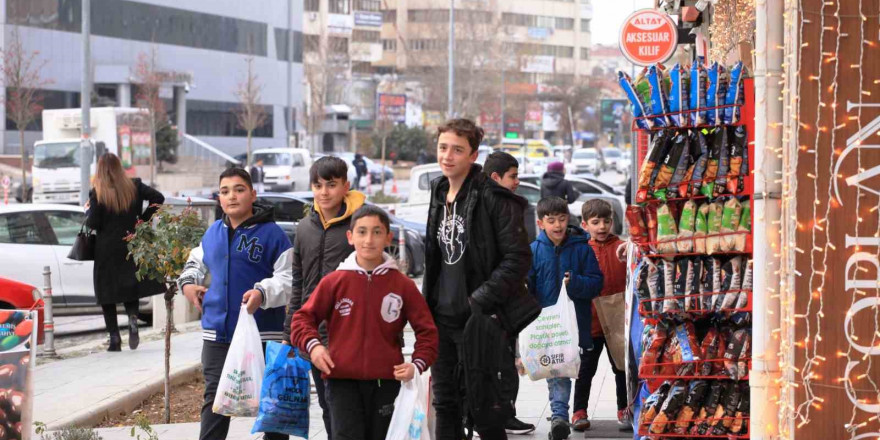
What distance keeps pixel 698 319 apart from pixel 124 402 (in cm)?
502

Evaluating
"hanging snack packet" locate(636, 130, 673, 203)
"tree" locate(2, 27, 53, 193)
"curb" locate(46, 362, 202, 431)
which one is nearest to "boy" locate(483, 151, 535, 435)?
"hanging snack packet" locate(636, 130, 673, 203)

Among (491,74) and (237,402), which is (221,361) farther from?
(491,74)

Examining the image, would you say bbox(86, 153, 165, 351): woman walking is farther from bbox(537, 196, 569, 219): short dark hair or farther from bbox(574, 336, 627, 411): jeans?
bbox(574, 336, 627, 411): jeans

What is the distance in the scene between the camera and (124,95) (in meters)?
56.0

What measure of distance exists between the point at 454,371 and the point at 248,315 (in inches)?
49.0

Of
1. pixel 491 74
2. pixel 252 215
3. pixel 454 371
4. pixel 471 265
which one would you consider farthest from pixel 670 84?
pixel 491 74

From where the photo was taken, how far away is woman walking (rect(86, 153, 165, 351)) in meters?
11.7

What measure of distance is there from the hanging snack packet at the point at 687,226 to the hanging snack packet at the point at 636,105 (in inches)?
18.9

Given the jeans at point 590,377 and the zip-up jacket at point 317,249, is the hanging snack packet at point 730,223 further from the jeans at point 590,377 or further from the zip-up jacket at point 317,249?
the jeans at point 590,377

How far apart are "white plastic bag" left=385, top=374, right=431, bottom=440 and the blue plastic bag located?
1.01m

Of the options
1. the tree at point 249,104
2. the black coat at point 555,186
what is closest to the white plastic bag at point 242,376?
the black coat at point 555,186

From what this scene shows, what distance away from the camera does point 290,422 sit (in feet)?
21.1

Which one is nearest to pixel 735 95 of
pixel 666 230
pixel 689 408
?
pixel 666 230

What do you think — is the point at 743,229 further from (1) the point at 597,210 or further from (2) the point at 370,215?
(1) the point at 597,210
